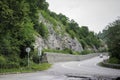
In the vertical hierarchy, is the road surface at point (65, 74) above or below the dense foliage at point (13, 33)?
below

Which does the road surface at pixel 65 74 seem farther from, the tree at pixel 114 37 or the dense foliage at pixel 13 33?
the tree at pixel 114 37

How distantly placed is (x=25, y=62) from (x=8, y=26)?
10671mm

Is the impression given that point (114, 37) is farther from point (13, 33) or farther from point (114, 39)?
point (13, 33)

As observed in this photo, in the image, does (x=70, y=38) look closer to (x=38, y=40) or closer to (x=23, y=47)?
(x=38, y=40)

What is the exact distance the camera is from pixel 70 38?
4358 inches

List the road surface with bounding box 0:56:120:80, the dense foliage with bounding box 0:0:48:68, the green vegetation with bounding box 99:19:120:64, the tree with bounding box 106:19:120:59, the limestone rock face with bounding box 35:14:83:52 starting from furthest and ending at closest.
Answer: the limestone rock face with bounding box 35:14:83:52
the green vegetation with bounding box 99:19:120:64
the tree with bounding box 106:19:120:59
the dense foliage with bounding box 0:0:48:68
the road surface with bounding box 0:56:120:80

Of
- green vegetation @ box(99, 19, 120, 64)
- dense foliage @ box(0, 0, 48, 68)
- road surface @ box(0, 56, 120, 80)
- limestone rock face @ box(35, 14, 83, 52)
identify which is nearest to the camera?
road surface @ box(0, 56, 120, 80)

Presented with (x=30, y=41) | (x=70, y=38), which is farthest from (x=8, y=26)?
(x=70, y=38)

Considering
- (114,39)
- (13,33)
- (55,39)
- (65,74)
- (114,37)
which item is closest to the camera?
(65,74)

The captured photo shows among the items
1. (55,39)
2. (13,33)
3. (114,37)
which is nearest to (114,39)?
(114,37)

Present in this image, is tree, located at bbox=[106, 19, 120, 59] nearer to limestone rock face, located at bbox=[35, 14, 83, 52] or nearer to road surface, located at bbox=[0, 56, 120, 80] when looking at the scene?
road surface, located at bbox=[0, 56, 120, 80]

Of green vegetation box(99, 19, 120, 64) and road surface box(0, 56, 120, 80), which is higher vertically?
green vegetation box(99, 19, 120, 64)

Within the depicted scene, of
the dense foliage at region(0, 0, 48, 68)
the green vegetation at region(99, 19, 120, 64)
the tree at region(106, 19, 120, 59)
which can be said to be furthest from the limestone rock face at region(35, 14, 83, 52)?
the dense foliage at region(0, 0, 48, 68)

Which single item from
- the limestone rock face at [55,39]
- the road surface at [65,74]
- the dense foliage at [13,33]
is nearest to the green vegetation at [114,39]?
the road surface at [65,74]
